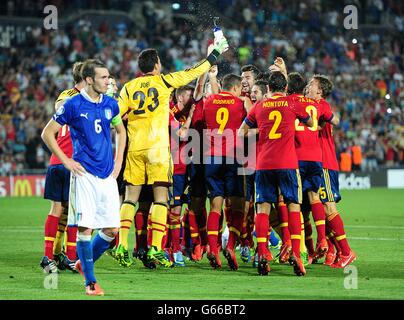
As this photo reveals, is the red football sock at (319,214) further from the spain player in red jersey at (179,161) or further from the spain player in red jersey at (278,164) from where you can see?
the spain player in red jersey at (179,161)

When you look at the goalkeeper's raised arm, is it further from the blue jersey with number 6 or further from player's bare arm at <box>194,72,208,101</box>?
the blue jersey with number 6

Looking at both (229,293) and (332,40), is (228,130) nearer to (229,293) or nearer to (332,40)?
(229,293)

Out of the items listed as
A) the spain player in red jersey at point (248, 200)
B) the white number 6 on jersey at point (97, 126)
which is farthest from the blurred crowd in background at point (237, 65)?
the white number 6 on jersey at point (97, 126)

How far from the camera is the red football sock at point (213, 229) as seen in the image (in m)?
12.0

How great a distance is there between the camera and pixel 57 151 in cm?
942

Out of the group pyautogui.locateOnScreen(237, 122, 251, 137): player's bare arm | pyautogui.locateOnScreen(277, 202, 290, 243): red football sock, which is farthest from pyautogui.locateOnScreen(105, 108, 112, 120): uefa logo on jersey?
pyautogui.locateOnScreen(277, 202, 290, 243): red football sock

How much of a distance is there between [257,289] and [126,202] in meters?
2.85

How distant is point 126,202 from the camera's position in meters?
12.0

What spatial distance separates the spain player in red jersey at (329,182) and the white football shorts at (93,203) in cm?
370

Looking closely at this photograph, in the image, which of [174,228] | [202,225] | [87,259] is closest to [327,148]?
[202,225]

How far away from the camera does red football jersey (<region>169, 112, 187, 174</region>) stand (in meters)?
13.0

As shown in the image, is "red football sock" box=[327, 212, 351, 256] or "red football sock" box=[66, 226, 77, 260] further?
"red football sock" box=[327, 212, 351, 256]

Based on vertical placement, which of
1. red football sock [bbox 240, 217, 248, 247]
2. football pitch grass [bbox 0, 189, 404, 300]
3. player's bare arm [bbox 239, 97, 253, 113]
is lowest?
football pitch grass [bbox 0, 189, 404, 300]
